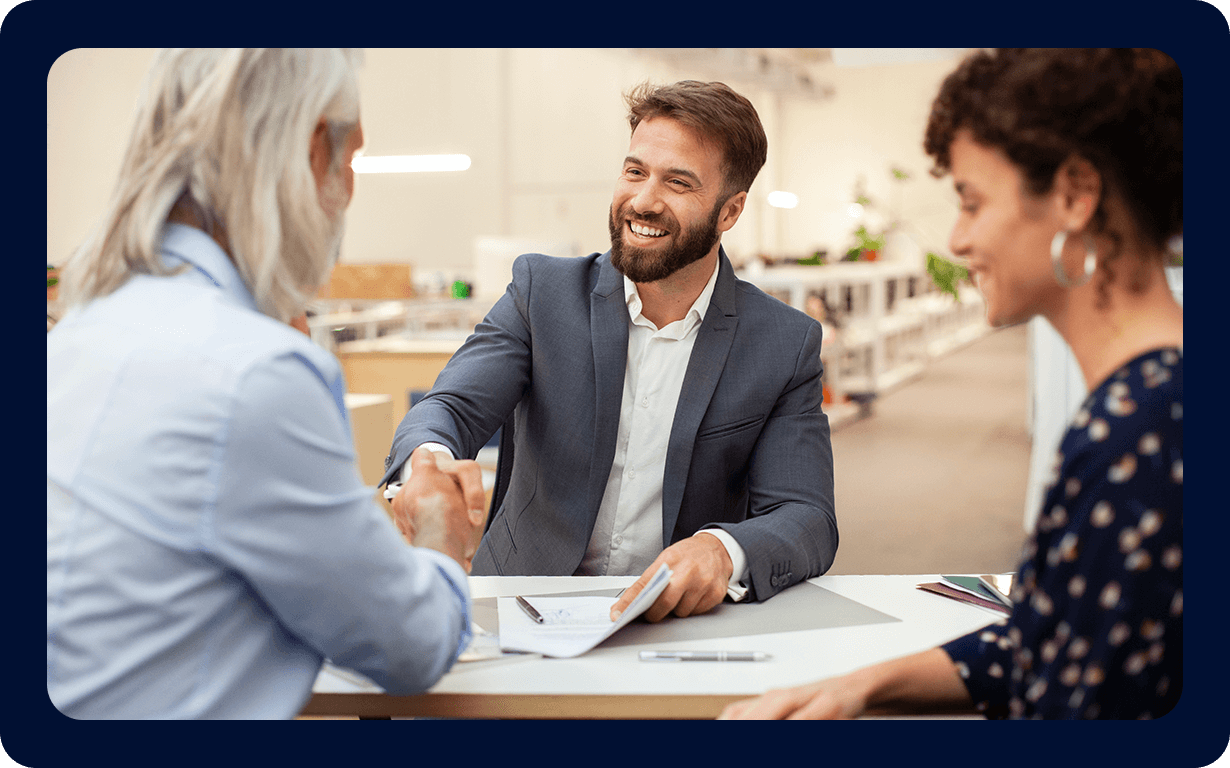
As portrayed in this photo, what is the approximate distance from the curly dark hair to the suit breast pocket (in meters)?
0.81

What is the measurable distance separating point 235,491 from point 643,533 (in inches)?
40.2

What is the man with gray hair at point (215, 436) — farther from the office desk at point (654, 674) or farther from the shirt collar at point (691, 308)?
the shirt collar at point (691, 308)

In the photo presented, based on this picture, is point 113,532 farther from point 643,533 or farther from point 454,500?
point 643,533

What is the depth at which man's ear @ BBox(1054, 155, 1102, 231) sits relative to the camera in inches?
34.3

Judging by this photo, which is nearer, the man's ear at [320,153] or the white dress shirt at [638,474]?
the man's ear at [320,153]

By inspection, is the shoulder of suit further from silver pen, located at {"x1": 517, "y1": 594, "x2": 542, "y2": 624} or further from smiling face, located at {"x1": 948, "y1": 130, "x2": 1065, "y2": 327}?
smiling face, located at {"x1": 948, "y1": 130, "x2": 1065, "y2": 327}

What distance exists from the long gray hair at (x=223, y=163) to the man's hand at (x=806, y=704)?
61cm

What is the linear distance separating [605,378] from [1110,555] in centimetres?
98

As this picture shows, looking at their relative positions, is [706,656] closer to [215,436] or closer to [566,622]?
[566,622]

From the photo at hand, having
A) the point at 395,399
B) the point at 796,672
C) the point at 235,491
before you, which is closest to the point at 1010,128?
the point at 796,672

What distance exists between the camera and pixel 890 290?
33.9 feet

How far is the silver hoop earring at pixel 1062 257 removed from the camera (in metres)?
0.88

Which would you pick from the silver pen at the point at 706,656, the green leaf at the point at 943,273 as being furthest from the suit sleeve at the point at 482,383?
the green leaf at the point at 943,273
